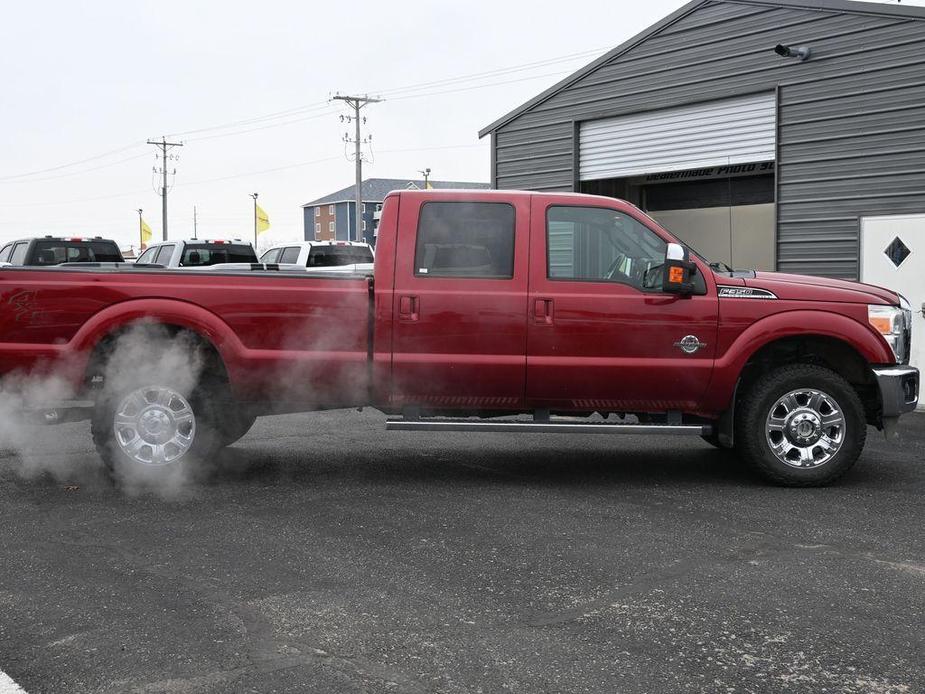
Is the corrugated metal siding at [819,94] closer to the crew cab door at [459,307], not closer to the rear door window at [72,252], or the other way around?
the crew cab door at [459,307]

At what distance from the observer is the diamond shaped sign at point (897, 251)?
41.2 feet

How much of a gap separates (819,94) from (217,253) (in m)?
10.9

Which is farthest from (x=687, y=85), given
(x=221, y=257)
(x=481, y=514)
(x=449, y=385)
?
(x=481, y=514)

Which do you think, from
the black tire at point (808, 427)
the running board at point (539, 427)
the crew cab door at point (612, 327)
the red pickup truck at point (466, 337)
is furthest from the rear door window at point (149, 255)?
the black tire at point (808, 427)

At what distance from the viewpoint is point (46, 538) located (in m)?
5.47

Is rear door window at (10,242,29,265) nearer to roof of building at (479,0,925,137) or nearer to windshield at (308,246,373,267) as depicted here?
windshield at (308,246,373,267)

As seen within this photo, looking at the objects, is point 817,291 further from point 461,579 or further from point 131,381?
point 131,381

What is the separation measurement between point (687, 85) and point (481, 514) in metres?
12.0

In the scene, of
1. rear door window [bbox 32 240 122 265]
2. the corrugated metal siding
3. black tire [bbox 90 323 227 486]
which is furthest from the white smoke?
rear door window [bbox 32 240 122 265]

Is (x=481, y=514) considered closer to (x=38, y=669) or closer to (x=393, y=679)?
(x=393, y=679)

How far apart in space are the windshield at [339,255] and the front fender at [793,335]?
11570 mm

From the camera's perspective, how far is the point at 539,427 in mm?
6938

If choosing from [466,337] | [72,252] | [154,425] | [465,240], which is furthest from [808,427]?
[72,252]

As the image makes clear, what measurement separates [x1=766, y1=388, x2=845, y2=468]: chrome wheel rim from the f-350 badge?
683mm
